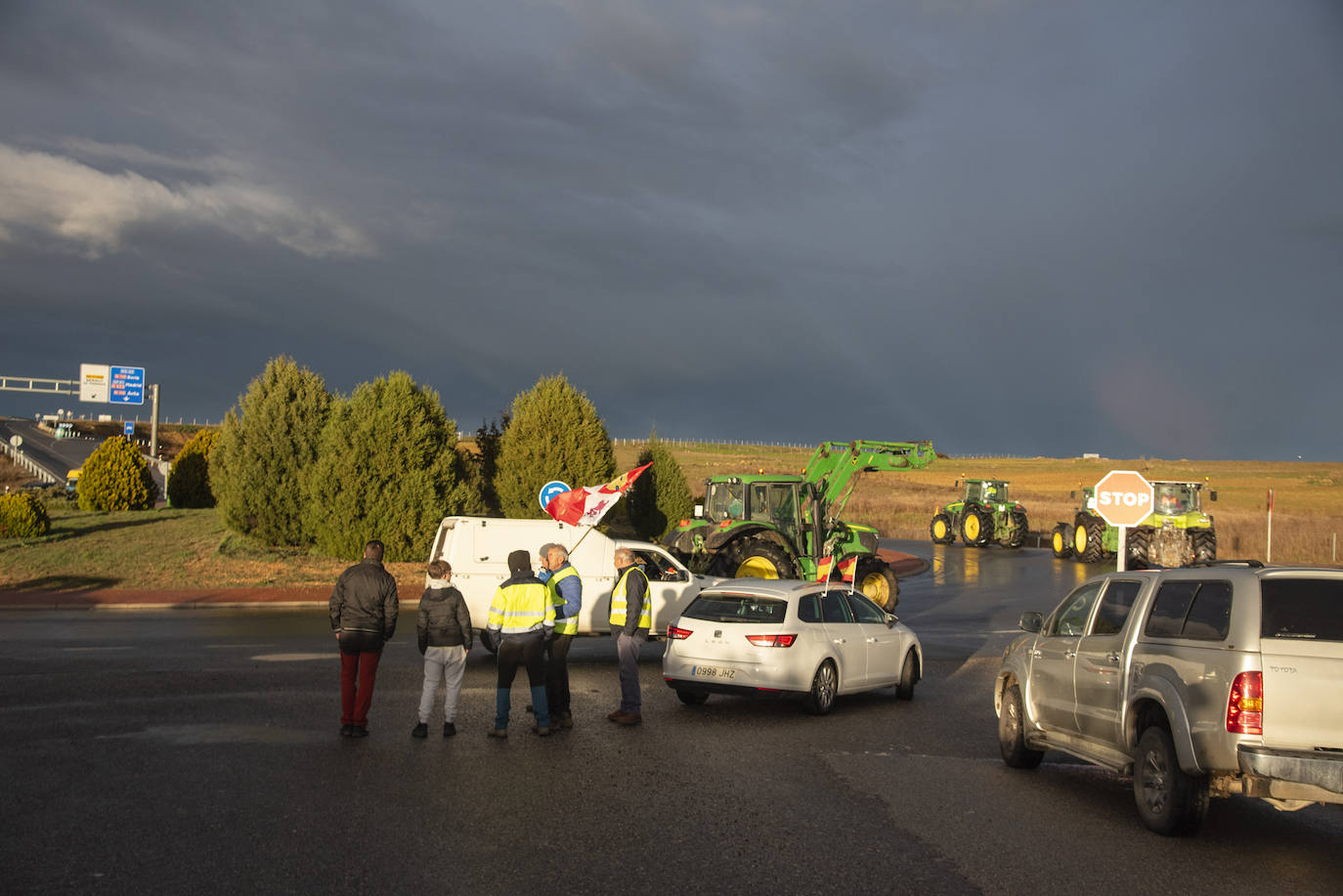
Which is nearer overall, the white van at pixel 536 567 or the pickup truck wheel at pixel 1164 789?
the pickup truck wheel at pixel 1164 789

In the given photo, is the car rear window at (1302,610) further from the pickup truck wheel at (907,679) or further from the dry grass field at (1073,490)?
the dry grass field at (1073,490)

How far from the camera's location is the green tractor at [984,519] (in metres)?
45.2

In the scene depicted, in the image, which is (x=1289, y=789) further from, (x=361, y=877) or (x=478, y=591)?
(x=478, y=591)

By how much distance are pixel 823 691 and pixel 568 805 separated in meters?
4.77

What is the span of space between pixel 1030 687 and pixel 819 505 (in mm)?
12516

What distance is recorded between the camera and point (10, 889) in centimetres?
564

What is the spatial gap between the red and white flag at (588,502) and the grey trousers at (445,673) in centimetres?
560

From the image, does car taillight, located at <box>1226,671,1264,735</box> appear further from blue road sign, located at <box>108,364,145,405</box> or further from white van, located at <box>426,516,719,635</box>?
blue road sign, located at <box>108,364,145,405</box>

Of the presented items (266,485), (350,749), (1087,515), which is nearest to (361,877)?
(350,749)

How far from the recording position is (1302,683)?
21.4 feet

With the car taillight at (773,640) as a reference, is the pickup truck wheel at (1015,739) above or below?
below

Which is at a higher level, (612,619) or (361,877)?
(612,619)

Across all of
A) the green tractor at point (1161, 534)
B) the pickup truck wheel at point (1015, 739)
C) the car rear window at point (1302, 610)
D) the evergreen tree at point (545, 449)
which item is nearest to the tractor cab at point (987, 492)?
the green tractor at point (1161, 534)

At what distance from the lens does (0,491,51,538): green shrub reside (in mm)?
30766
